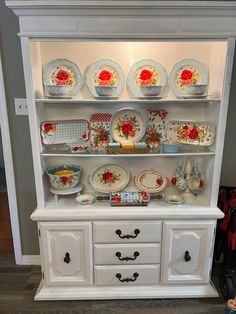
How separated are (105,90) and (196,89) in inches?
22.5

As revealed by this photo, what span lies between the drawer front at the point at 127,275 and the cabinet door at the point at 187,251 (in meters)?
0.08

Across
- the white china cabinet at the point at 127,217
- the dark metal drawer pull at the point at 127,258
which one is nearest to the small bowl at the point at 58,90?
the white china cabinet at the point at 127,217

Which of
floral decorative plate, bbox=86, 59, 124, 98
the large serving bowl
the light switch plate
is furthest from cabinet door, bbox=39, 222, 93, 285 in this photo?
floral decorative plate, bbox=86, 59, 124, 98

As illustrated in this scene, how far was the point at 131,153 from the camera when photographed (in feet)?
5.74

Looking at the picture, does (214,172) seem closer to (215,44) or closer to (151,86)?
(151,86)

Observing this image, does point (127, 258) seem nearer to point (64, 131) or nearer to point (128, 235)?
point (128, 235)

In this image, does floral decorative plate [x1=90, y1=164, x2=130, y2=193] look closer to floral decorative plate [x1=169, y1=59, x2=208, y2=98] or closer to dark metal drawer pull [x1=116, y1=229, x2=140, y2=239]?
dark metal drawer pull [x1=116, y1=229, x2=140, y2=239]

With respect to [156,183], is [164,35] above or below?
above

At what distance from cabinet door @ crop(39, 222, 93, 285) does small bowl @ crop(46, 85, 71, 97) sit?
2.72ft

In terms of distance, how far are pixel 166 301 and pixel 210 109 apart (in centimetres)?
136

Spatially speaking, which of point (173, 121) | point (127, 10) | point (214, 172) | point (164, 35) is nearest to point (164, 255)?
point (214, 172)

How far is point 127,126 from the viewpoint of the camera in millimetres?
1896

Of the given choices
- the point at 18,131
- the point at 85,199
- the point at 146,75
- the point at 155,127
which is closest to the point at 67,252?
the point at 85,199

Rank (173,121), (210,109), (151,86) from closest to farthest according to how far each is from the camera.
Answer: (151,86)
(210,109)
(173,121)
